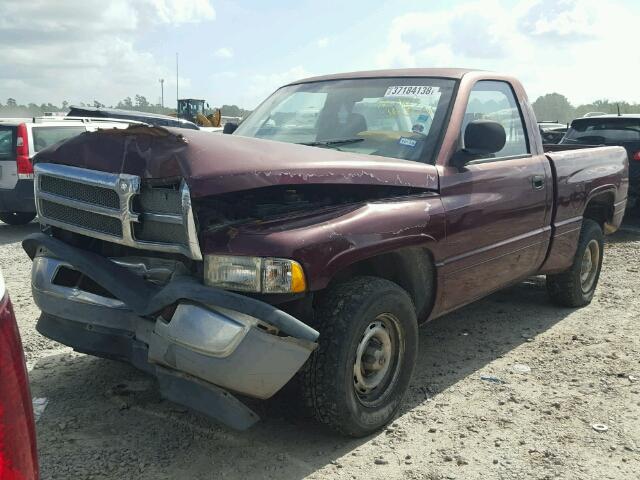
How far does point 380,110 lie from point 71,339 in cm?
229

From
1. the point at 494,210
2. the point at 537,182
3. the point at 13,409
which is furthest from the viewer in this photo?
the point at 537,182

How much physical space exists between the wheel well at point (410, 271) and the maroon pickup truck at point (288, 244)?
0.01 meters

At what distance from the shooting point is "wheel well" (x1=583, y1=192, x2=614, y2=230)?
5.86 metres

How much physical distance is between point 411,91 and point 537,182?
47.4 inches

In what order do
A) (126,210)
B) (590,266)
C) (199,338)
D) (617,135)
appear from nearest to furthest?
(199,338) → (126,210) → (590,266) → (617,135)

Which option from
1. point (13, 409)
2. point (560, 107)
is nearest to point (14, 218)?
point (13, 409)

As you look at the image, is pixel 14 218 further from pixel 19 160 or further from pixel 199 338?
pixel 199 338

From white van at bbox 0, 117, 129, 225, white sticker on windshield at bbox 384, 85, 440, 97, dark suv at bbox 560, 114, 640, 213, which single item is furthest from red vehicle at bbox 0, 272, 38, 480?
dark suv at bbox 560, 114, 640, 213

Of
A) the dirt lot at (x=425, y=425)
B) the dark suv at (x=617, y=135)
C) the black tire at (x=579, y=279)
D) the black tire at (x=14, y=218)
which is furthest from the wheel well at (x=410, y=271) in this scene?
the black tire at (x=14, y=218)

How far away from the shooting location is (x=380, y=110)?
13.6 ft

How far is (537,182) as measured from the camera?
4656mm

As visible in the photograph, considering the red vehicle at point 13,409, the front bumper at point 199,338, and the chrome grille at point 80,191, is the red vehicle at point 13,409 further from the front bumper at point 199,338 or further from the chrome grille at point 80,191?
the chrome grille at point 80,191

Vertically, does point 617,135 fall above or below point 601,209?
above

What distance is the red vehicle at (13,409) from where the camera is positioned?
54.2 inches
